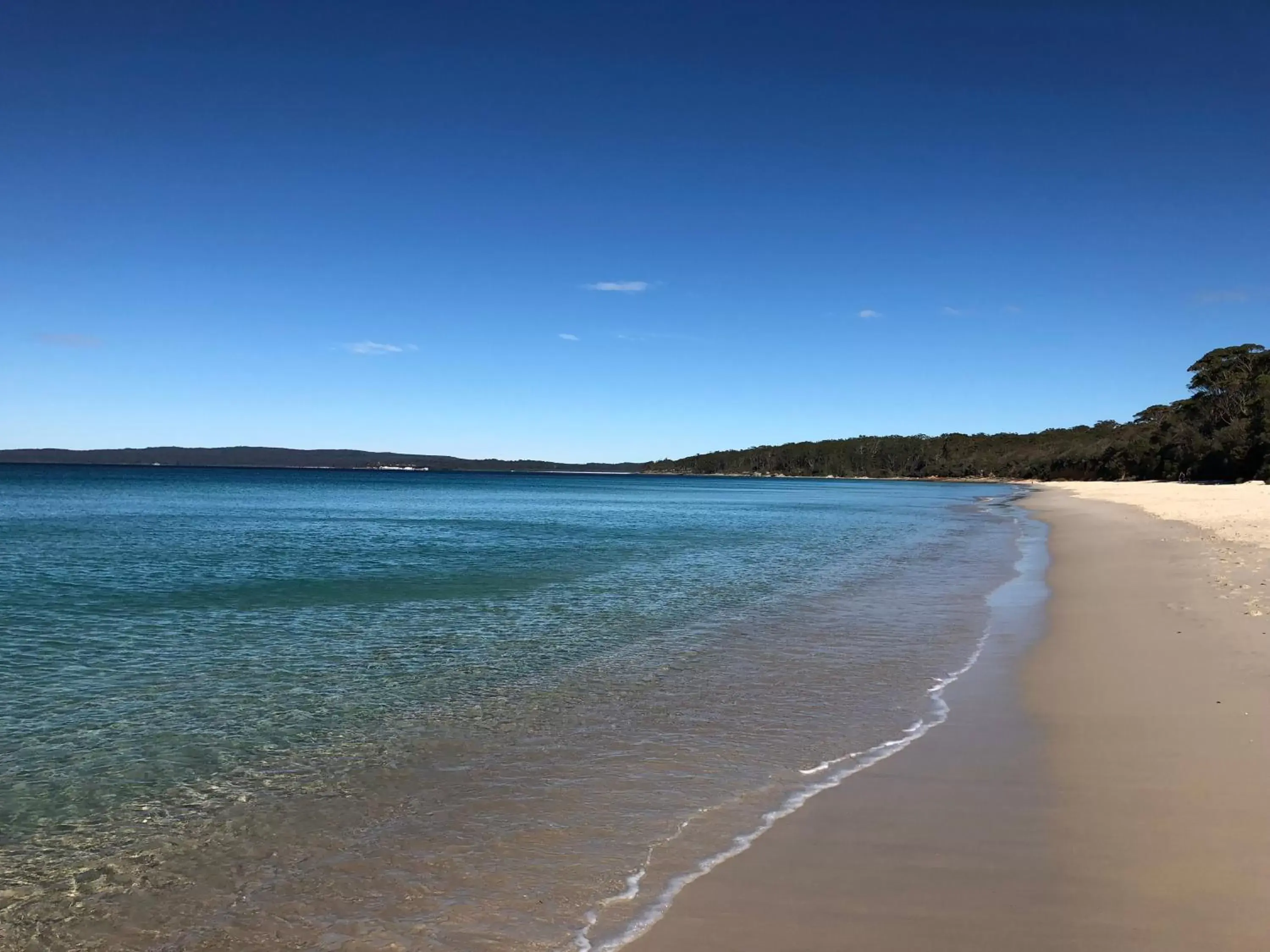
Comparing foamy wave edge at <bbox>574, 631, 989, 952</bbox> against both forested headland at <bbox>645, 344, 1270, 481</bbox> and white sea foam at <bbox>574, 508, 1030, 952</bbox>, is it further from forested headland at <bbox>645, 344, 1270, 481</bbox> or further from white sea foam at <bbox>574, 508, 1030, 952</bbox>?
forested headland at <bbox>645, 344, 1270, 481</bbox>

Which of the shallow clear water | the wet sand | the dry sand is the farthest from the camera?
the dry sand

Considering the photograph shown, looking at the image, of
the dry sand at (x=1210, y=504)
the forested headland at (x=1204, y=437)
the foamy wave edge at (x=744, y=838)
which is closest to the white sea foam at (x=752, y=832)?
the foamy wave edge at (x=744, y=838)

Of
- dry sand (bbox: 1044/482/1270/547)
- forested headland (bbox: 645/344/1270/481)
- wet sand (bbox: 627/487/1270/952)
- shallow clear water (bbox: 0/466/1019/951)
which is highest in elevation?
forested headland (bbox: 645/344/1270/481)

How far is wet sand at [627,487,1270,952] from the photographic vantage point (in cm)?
388

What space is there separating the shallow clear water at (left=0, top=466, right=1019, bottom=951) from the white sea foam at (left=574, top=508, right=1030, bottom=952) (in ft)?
0.13

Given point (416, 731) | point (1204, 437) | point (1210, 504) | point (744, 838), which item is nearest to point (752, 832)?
point (744, 838)

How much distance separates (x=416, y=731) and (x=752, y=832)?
3687mm

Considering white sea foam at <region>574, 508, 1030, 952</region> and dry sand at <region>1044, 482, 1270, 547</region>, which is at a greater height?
dry sand at <region>1044, 482, 1270, 547</region>

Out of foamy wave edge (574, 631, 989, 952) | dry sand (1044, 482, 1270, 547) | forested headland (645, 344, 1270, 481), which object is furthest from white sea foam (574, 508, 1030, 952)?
forested headland (645, 344, 1270, 481)

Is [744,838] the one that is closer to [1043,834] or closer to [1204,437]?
[1043,834]

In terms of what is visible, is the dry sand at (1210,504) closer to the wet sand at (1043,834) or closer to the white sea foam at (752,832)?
the wet sand at (1043,834)

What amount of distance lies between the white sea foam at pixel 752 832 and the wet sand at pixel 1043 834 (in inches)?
3.1

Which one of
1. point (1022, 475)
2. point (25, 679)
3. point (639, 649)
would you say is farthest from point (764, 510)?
point (1022, 475)

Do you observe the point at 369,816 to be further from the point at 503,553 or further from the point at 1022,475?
the point at 1022,475
